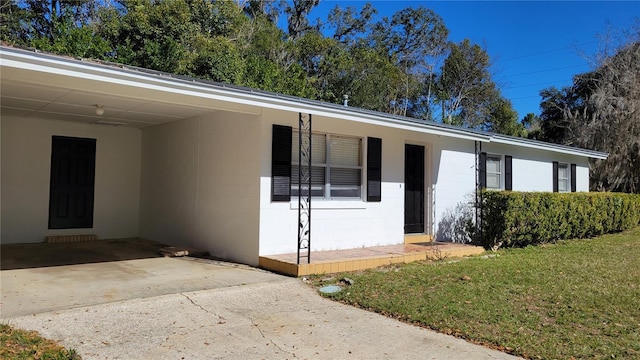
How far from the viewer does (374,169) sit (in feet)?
31.0

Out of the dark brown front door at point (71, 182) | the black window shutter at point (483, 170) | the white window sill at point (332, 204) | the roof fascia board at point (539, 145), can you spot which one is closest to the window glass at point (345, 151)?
the white window sill at point (332, 204)

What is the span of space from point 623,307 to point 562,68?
26853 millimetres

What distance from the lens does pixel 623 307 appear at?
18.3ft

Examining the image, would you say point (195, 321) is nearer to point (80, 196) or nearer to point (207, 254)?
point (207, 254)

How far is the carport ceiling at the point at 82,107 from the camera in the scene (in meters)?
6.81

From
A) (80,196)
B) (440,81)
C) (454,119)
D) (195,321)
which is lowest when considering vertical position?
(195,321)

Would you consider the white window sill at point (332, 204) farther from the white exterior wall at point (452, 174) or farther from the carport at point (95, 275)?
the white exterior wall at point (452, 174)

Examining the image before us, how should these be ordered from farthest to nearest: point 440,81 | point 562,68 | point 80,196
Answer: point 440,81
point 562,68
point 80,196

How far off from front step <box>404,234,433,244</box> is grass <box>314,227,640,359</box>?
5.77 ft

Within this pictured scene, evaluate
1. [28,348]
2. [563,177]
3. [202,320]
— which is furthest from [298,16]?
[28,348]

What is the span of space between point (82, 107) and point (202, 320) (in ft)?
17.6

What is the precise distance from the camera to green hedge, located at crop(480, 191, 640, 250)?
1015cm

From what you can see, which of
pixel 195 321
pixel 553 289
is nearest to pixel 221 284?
pixel 195 321

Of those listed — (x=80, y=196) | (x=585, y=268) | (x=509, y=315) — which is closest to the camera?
(x=509, y=315)
